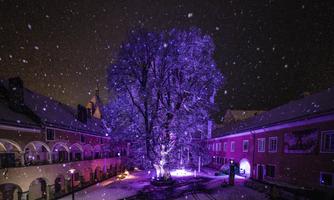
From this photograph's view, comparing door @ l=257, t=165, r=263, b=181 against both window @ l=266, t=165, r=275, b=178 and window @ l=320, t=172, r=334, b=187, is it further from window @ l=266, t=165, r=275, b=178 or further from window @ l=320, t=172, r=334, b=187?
window @ l=320, t=172, r=334, b=187

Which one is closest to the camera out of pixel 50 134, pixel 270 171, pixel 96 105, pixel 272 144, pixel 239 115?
pixel 50 134

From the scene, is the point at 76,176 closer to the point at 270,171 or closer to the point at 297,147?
the point at 270,171

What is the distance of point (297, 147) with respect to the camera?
724 inches

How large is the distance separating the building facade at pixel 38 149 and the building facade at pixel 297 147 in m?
18.5

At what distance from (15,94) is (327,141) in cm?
2523

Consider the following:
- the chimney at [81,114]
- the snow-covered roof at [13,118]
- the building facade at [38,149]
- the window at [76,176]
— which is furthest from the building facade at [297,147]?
the snow-covered roof at [13,118]

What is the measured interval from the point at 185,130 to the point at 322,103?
1194 cm

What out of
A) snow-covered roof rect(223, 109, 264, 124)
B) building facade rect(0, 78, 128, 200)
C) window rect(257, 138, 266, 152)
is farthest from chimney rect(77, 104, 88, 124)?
snow-covered roof rect(223, 109, 264, 124)

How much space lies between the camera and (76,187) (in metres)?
25.4

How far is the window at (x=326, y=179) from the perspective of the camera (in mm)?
14685

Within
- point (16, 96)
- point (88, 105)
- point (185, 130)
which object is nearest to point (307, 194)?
point (185, 130)

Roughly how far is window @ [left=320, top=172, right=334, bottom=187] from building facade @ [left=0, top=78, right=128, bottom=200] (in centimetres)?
1900

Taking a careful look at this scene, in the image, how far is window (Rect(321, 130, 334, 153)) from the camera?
1514cm

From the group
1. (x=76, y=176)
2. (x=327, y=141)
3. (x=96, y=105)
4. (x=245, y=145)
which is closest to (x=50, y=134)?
(x=76, y=176)
